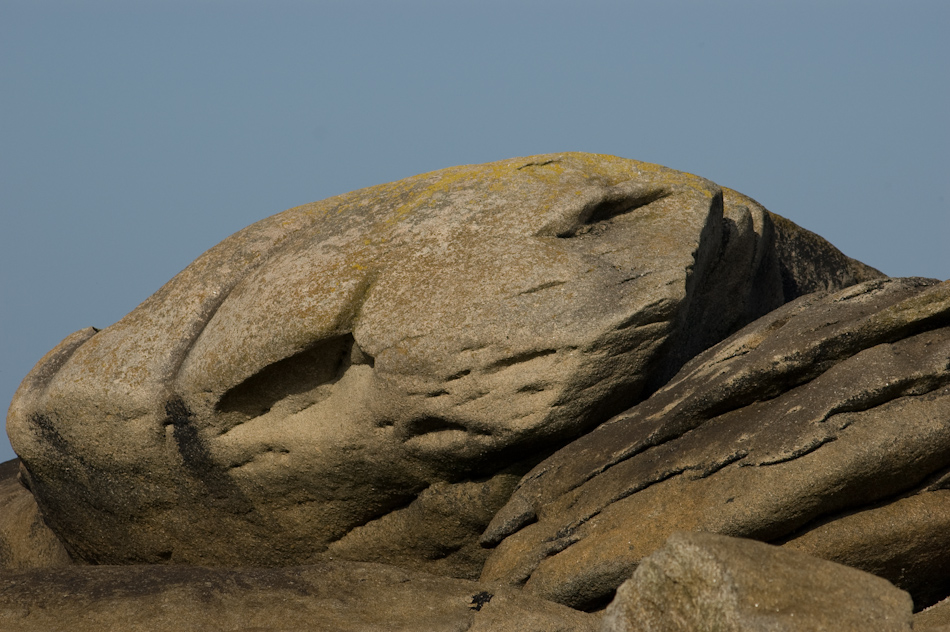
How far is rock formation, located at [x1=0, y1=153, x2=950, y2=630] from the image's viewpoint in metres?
7.71

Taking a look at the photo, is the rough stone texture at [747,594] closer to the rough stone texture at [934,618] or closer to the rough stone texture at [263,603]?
the rough stone texture at [934,618]

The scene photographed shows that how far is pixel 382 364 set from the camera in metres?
9.07

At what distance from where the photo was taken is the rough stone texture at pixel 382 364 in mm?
8844

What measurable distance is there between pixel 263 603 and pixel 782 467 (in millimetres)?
4464

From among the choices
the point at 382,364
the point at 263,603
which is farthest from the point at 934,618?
the point at 263,603

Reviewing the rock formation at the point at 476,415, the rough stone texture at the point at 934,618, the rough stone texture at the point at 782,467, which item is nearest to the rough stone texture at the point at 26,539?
the rock formation at the point at 476,415

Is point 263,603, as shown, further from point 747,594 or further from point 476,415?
point 747,594

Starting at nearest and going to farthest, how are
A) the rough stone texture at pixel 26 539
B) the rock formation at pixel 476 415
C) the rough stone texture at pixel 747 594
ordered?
the rough stone texture at pixel 747 594 → the rock formation at pixel 476 415 → the rough stone texture at pixel 26 539

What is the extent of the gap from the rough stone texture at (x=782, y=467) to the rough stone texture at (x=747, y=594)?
248 cm

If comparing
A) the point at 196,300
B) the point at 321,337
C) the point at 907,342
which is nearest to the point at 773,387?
the point at 907,342

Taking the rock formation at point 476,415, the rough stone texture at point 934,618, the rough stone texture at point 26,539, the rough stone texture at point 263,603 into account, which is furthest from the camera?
the rough stone texture at point 26,539

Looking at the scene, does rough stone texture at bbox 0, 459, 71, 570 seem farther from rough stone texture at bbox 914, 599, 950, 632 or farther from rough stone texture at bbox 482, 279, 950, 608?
rough stone texture at bbox 914, 599, 950, 632

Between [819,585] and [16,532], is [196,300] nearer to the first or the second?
[16,532]

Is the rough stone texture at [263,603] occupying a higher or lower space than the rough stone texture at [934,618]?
lower
